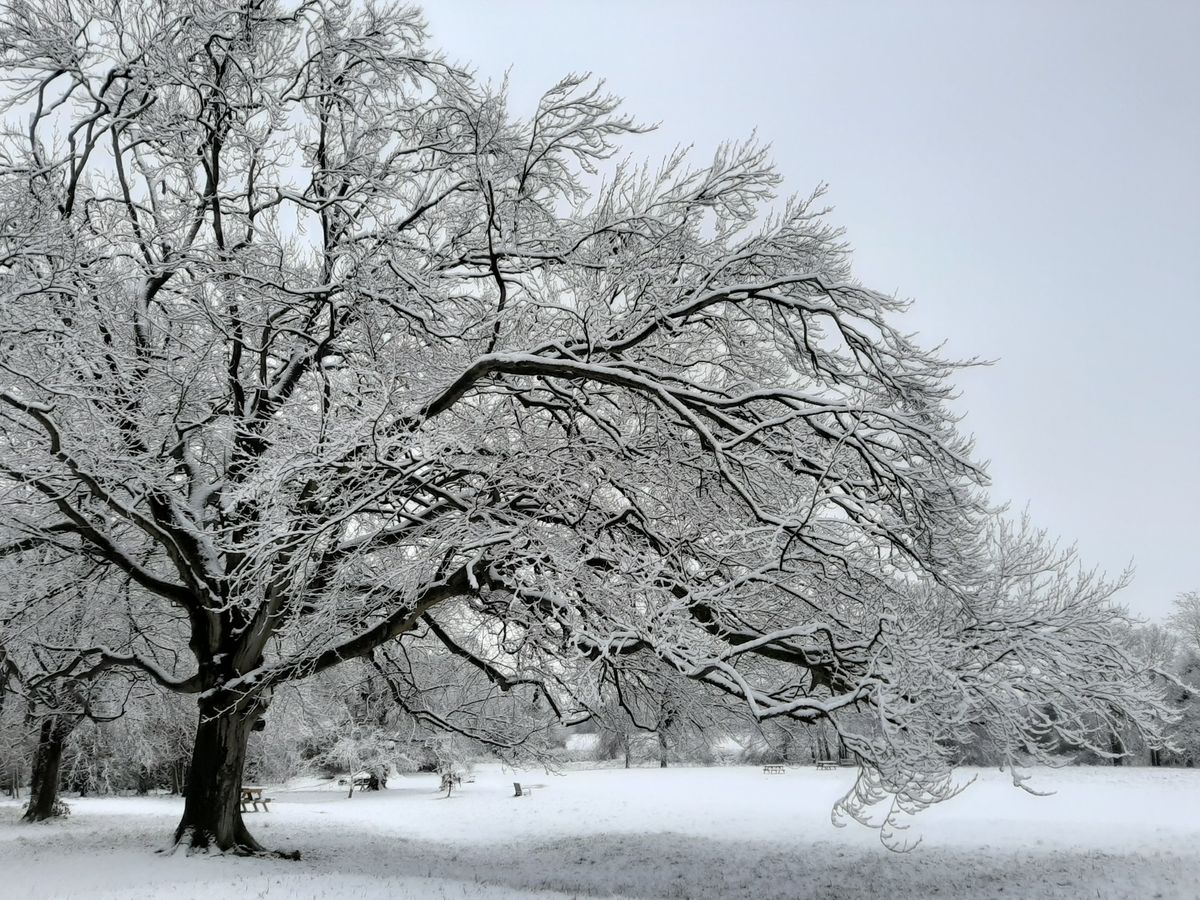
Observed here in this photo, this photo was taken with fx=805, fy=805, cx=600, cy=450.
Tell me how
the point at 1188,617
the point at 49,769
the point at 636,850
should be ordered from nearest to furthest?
the point at 636,850 < the point at 49,769 < the point at 1188,617

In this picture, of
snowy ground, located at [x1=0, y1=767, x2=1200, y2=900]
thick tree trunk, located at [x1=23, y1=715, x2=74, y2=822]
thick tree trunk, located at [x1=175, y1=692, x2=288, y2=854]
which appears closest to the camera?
snowy ground, located at [x1=0, y1=767, x2=1200, y2=900]

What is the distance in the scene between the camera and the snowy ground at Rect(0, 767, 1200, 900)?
27.6ft

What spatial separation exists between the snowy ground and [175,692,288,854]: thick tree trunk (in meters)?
0.49

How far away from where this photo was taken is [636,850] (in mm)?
13438

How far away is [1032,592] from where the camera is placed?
322 inches

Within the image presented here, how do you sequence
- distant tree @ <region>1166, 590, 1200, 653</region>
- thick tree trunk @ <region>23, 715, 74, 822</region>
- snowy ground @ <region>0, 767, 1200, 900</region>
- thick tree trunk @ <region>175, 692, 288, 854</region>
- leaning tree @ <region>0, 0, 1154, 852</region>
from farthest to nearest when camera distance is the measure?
distant tree @ <region>1166, 590, 1200, 653</region> → thick tree trunk @ <region>23, 715, 74, 822</region> → thick tree trunk @ <region>175, 692, 288, 854</region> → snowy ground @ <region>0, 767, 1200, 900</region> → leaning tree @ <region>0, 0, 1154, 852</region>

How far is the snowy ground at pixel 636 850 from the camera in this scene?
8.42 m

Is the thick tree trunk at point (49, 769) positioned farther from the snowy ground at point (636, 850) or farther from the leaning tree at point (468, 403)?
the leaning tree at point (468, 403)

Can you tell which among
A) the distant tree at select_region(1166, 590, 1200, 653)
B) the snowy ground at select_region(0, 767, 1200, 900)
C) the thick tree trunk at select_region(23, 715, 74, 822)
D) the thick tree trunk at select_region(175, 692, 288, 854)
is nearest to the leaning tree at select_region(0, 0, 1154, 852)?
the thick tree trunk at select_region(175, 692, 288, 854)

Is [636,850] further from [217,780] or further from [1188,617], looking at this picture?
[1188,617]

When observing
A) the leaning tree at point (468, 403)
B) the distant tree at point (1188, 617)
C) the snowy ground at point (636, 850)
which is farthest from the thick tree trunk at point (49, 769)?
the distant tree at point (1188, 617)

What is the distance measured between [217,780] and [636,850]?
695 cm

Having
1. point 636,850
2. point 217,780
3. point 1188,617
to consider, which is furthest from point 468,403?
point 1188,617

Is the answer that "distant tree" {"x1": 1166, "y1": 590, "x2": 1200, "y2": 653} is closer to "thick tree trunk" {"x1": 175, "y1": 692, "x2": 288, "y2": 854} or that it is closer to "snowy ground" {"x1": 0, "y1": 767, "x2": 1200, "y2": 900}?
"snowy ground" {"x1": 0, "y1": 767, "x2": 1200, "y2": 900}
